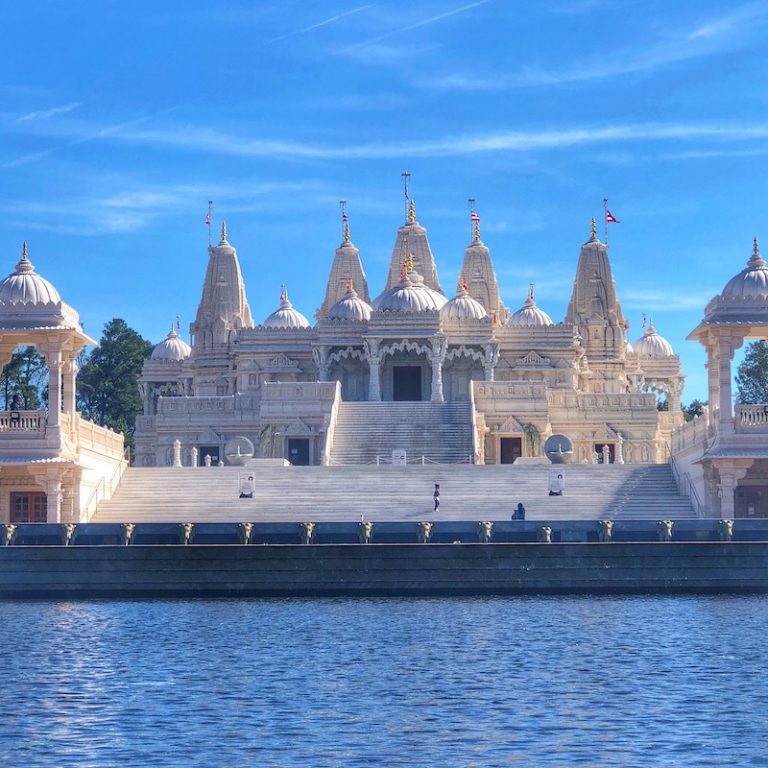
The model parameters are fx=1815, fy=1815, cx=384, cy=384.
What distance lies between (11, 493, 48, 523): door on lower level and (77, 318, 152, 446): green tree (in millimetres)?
54260

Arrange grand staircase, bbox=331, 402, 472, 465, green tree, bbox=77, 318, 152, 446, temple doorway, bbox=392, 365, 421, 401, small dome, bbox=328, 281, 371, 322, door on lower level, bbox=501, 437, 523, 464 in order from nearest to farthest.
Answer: grand staircase, bbox=331, 402, 472, 465 < door on lower level, bbox=501, 437, 523, 464 < temple doorway, bbox=392, 365, 421, 401 < small dome, bbox=328, 281, 371, 322 < green tree, bbox=77, 318, 152, 446

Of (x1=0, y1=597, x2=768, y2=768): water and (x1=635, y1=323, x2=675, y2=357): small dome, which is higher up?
(x1=635, y1=323, x2=675, y2=357): small dome

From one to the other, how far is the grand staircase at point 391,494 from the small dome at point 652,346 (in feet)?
147

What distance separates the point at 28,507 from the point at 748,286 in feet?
73.1

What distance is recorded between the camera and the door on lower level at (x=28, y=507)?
53.8 meters

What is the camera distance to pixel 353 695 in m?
26.8

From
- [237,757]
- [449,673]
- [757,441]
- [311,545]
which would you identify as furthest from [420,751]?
[757,441]

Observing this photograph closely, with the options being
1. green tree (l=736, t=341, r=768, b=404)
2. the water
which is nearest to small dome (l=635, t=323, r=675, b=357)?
green tree (l=736, t=341, r=768, b=404)

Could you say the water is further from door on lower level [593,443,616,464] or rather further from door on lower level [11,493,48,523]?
door on lower level [593,443,616,464]

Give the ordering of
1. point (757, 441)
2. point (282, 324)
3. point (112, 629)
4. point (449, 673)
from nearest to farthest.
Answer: point (449, 673) → point (112, 629) → point (757, 441) → point (282, 324)

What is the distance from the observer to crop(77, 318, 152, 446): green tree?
109438 millimetres

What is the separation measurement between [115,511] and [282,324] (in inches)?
1396

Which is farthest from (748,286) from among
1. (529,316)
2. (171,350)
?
(171,350)

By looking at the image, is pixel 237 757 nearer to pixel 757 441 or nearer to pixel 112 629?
pixel 112 629
